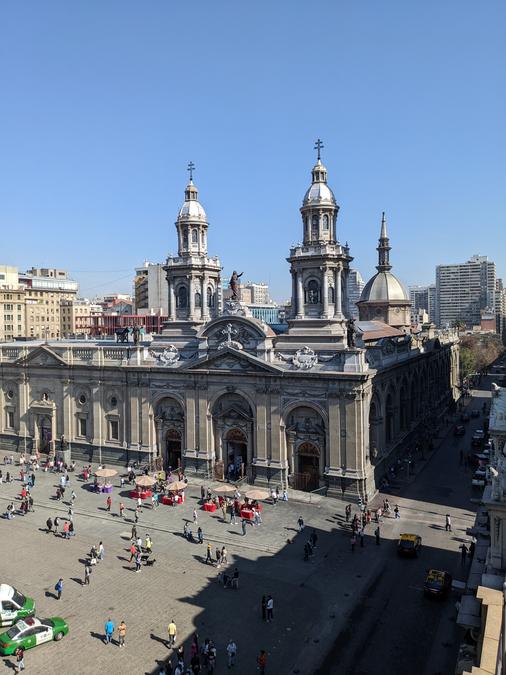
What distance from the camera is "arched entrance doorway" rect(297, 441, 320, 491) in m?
49.2

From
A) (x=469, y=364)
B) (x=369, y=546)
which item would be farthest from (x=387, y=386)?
(x=469, y=364)

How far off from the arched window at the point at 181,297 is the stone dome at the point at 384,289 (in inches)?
1428

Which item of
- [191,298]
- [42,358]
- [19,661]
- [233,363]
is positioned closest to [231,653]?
[19,661]

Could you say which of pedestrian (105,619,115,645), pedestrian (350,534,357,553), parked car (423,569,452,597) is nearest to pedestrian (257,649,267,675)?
pedestrian (105,619,115,645)

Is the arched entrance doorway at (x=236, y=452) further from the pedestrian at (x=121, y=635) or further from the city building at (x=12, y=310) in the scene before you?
the city building at (x=12, y=310)

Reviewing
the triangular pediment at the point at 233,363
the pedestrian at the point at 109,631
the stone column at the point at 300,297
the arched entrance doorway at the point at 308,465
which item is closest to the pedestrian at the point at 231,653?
the pedestrian at the point at 109,631

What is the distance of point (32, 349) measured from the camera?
64.0m

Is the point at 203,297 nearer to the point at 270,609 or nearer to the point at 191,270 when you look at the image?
the point at 191,270

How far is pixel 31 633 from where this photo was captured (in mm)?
26672

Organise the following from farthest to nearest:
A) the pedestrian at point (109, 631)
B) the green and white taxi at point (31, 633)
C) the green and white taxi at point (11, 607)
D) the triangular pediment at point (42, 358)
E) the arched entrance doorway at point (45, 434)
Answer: the arched entrance doorway at point (45, 434) < the triangular pediment at point (42, 358) < the green and white taxi at point (11, 607) < the pedestrian at point (109, 631) < the green and white taxi at point (31, 633)

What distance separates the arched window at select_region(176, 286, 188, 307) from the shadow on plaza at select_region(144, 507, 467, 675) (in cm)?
2876

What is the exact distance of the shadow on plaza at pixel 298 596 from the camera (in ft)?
87.9

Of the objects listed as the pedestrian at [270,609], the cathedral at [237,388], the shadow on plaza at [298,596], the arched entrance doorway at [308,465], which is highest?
the cathedral at [237,388]

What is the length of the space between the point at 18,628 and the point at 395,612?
18780mm
